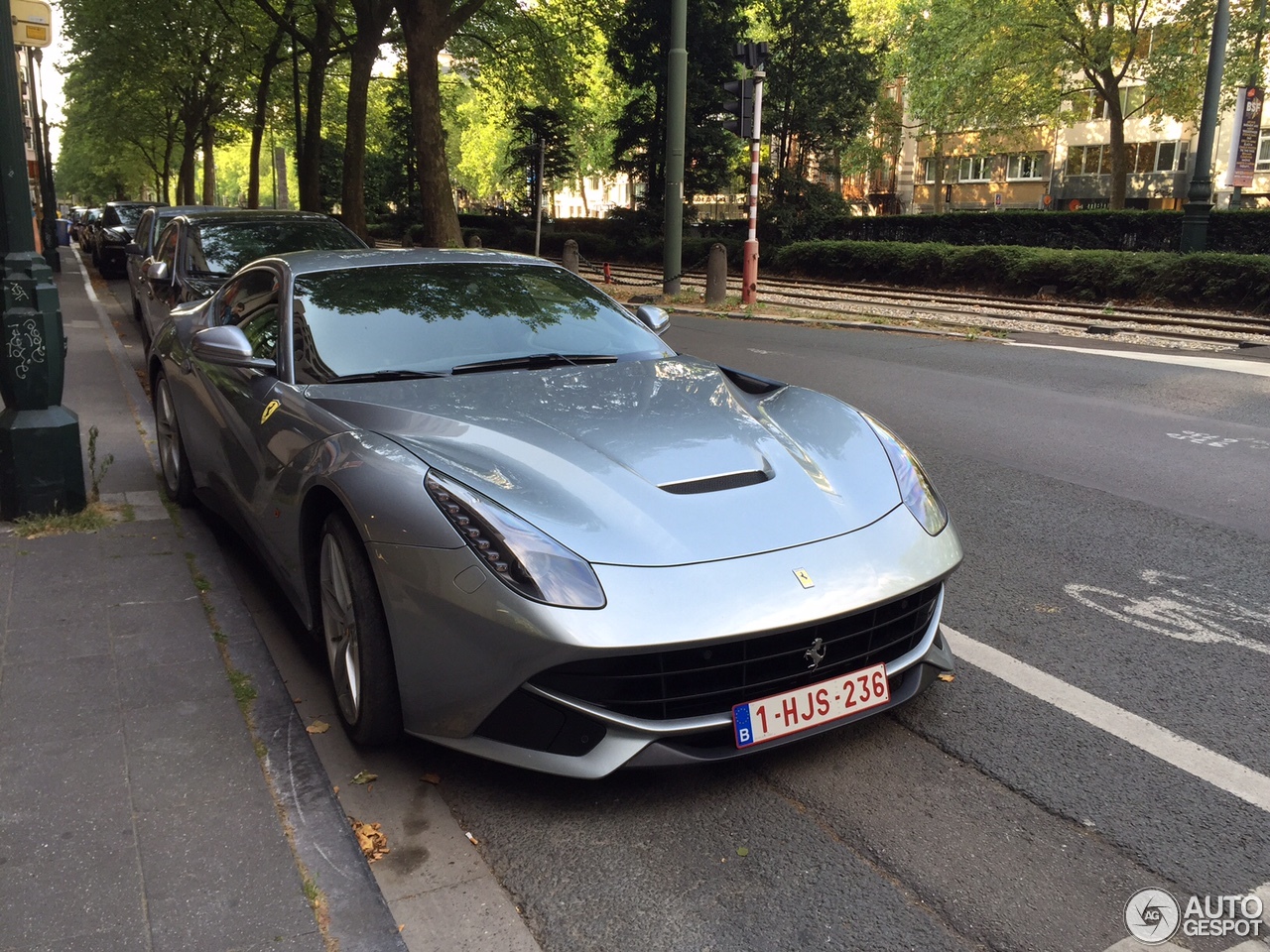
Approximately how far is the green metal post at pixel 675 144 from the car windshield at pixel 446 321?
1595 centimetres

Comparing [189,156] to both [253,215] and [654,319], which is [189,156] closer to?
[253,215]

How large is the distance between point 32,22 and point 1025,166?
54.4m

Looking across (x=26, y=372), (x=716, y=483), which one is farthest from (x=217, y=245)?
(x=716, y=483)

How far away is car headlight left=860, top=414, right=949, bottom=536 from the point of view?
3.34 meters

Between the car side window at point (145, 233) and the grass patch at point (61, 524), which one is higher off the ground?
the car side window at point (145, 233)

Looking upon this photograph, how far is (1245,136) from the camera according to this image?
19.0 m

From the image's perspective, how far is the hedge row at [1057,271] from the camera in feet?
57.7

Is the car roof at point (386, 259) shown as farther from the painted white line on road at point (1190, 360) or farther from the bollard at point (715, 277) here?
the bollard at point (715, 277)

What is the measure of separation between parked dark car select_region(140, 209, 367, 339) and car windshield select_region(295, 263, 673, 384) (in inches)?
183

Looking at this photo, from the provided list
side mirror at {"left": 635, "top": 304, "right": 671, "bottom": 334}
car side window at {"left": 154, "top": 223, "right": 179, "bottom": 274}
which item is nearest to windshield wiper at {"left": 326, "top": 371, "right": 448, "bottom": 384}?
side mirror at {"left": 635, "top": 304, "right": 671, "bottom": 334}

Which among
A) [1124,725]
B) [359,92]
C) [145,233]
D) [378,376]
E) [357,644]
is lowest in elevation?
[1124,725]

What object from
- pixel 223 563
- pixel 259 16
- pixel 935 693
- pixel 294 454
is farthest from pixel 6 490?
pixel 259 16

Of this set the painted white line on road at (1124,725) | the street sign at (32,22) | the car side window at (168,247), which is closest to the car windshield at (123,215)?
the street sign at (32,22)

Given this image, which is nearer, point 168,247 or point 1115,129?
point 168,247
